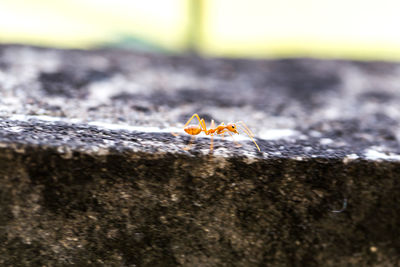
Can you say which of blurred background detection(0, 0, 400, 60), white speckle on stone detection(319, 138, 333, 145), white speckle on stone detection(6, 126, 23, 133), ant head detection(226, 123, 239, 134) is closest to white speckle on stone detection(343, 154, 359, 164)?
white speckle on stone detection(319, 138, 333, 145)

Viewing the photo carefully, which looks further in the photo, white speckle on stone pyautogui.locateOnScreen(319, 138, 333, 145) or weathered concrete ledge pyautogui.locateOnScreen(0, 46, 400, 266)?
white speckle on stone pyautogui.locateOnScreen(319, 138, 333, 145)

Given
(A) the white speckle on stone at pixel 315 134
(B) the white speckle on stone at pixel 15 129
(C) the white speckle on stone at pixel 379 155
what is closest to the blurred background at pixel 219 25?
(A) the white speckle on stone at pixel 315 134

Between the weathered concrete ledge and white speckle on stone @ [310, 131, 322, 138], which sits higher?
white speckle on stone @ [310, 131, 322, 138]

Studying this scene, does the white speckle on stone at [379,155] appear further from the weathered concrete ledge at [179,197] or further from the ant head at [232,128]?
the ant head at [232,128]

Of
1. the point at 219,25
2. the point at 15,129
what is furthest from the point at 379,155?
the point at 219,25

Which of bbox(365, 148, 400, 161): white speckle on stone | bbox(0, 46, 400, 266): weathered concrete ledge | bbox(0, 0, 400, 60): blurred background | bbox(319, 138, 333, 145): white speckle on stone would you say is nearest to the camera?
bbox(0, 46, 400, 266): weathered concrete ledge

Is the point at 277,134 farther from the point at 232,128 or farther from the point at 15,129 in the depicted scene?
the point at 15,129

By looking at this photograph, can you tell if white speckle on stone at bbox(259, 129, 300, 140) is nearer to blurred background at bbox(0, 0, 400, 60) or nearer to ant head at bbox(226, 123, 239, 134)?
ant head at bbox(226, 123, 239, 134)
